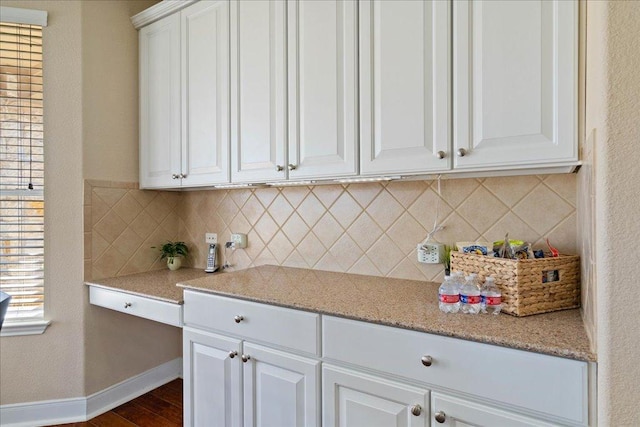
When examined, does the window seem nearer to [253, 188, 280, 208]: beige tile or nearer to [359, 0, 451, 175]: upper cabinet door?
[253, 188, 280, 208]: beige tile

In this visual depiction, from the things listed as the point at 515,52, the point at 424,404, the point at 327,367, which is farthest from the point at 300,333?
the point at 515,52

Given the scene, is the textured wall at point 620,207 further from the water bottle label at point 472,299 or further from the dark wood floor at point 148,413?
the dark wood floor at point 148,413

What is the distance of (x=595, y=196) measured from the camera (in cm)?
90

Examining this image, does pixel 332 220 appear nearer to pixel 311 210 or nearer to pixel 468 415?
pixel 311 210

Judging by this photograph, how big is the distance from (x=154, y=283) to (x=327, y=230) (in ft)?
3.46

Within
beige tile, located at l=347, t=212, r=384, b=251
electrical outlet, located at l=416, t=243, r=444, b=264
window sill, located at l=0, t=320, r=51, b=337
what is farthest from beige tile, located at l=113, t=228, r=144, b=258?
electrical outlet, located at l=416, t=243, r=444, b=264

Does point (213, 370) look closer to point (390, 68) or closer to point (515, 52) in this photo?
point (390, 68)

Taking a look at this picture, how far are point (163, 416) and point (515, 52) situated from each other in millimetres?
2560

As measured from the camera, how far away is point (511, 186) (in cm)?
154

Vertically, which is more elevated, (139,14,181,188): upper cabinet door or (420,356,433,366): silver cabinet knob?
(139,14,181,188): upper cabinet door

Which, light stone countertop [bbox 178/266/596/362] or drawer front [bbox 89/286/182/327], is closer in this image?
light stone countertop [bbox 178/266/596/362]

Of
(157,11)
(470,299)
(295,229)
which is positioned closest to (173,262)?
(295,229)

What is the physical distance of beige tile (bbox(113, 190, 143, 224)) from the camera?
93.6 inches

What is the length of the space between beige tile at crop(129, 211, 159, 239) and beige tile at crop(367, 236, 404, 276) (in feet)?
5.10
